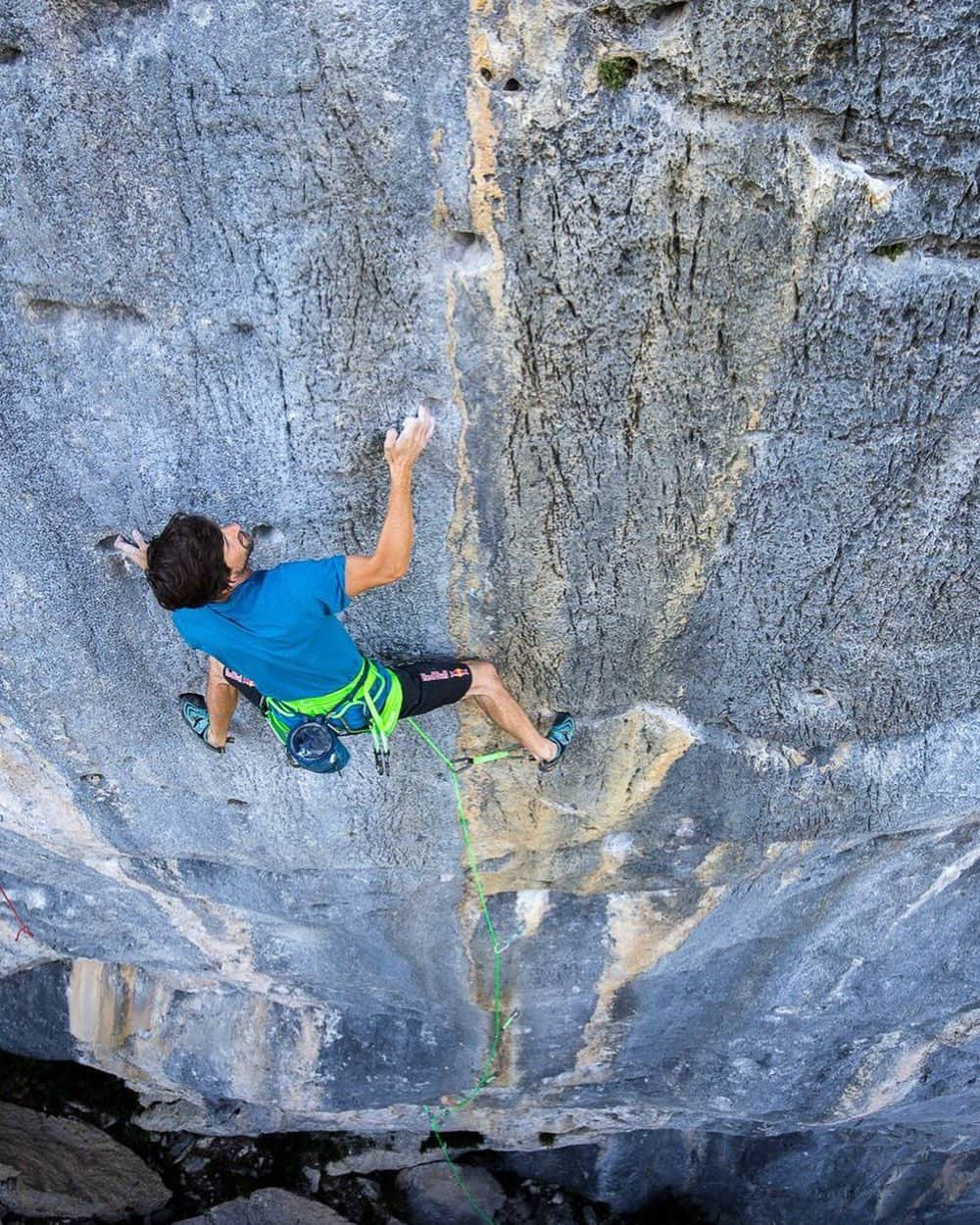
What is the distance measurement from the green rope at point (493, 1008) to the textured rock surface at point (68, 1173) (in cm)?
148

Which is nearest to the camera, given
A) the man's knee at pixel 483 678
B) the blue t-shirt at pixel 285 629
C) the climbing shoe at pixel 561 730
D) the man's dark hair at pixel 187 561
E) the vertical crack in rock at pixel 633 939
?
the man's dark hair at pixel 187 561

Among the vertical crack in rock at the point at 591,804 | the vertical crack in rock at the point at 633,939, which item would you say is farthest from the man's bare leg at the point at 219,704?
the vertical crack in rock at the point at 633,939

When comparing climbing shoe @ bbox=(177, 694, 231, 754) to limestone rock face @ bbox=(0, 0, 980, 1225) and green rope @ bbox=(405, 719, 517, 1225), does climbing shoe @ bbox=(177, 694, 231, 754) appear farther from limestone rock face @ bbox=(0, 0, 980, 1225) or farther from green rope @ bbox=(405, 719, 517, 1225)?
green rope @ bbox=(405, 719, 517, 1225)

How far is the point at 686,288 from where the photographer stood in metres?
1.75

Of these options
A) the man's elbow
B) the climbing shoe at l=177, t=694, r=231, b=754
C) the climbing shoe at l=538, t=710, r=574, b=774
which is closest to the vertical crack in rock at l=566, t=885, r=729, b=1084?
the climbing shoe at l=538, t=710, r=574, b=774

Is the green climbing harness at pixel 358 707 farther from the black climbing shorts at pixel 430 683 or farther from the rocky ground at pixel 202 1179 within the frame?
the rocky ground at pixel 202 1179

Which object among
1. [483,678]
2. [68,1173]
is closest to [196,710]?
[483,678]

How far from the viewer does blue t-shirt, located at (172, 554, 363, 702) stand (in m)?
2.01

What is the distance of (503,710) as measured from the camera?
7.97ft

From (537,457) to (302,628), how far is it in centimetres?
58

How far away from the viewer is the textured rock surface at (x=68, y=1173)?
464cm

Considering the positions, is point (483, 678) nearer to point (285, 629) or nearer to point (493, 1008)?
point (285, 629)

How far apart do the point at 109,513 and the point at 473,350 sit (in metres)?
0.87

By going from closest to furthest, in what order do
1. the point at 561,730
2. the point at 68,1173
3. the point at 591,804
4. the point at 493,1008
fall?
1. the point at 561,730
2. the point at 591,804
3. the point at 493,1008
4. the point at 68,1173
